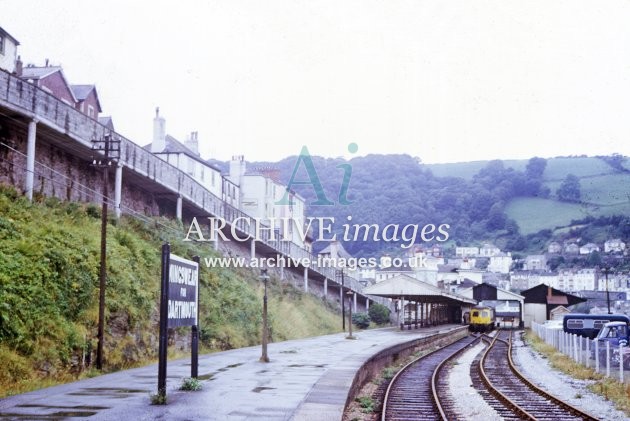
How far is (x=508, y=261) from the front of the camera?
17288cm

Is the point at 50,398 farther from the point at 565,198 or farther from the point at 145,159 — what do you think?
the point at 565,198

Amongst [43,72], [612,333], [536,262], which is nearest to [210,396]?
[612,333]

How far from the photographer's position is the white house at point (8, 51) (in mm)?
36719

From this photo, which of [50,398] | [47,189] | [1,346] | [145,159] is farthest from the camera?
[145,159]

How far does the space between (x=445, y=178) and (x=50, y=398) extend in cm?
18087

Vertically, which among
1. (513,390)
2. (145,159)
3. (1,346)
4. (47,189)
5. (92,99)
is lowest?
(513,390)

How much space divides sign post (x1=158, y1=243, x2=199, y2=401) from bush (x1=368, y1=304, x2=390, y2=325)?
43240 mm

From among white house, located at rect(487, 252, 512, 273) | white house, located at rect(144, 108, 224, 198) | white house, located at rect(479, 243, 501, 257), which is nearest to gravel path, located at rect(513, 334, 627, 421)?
white house, located at rect(144, 108, 224, 198)

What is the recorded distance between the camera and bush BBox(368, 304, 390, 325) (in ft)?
187

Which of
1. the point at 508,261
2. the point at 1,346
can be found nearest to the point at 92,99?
the point at 1,346

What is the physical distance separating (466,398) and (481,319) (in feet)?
169

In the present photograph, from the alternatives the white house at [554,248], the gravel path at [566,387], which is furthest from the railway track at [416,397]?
the white house at [554,248]

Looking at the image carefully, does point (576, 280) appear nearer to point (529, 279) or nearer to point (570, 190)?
point (529, 279)

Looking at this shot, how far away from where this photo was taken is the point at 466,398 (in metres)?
16.9
